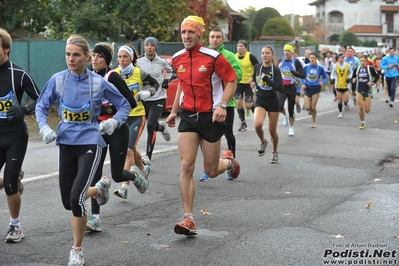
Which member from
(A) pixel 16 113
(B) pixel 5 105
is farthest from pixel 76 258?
(B) pixel 5 105

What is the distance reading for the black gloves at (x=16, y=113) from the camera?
21.9ft

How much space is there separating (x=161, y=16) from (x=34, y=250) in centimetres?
2007

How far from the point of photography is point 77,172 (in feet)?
20.7

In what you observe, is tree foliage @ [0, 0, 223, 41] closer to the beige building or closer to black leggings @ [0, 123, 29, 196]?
black leggings @ [0, 123, 29, 196]

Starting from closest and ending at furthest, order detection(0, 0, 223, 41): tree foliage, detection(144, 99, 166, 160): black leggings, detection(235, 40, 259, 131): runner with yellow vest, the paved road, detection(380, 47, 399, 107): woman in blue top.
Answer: the paved road, detection(144, 99, 166, 160): black leggings, detection(235, 40, 259, 131): runner with yellow vest, detection(0, 0, 223, 41): tree foliage, detection(380, 47, 399, 107): woman in blue top

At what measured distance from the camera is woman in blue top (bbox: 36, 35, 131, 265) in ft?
20.3

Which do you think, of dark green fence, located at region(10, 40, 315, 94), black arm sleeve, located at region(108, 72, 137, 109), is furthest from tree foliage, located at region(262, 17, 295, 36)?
black arm sleeve, located at region(108, 72, 137, 109)

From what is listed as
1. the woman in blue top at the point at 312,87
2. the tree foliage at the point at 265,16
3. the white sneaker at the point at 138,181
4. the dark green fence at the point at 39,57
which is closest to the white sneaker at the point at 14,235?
the white sneaker at the point at 138,181

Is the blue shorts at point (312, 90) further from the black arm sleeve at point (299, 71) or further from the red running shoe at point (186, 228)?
the red running shoe at point (186, 228)

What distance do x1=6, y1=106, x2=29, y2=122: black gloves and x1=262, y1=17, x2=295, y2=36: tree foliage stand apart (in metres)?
49.9

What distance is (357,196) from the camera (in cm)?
924

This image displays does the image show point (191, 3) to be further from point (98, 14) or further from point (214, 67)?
point (214, 67)

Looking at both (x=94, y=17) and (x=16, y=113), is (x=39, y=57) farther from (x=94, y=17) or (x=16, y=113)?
(x=16, y=113)

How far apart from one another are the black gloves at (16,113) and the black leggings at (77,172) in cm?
63
